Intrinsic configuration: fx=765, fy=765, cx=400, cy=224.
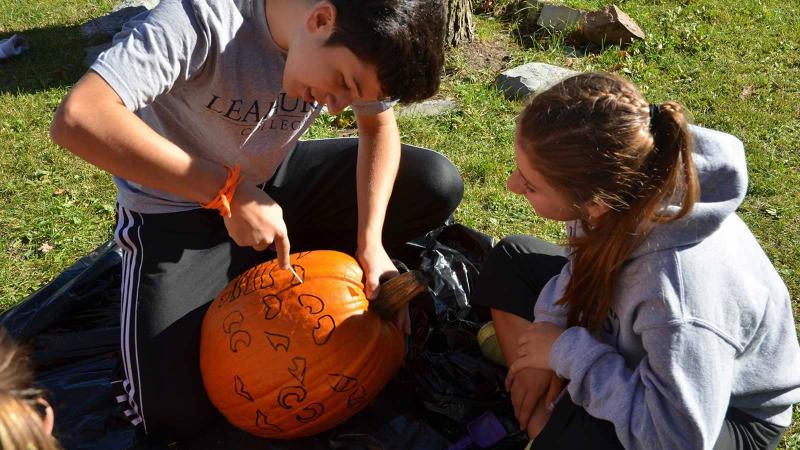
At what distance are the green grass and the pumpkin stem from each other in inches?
52.5

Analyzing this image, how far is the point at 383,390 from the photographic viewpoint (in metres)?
2.74

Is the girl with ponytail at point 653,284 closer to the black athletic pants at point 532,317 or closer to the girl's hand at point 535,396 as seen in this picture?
the black athletic pants at point 532,317

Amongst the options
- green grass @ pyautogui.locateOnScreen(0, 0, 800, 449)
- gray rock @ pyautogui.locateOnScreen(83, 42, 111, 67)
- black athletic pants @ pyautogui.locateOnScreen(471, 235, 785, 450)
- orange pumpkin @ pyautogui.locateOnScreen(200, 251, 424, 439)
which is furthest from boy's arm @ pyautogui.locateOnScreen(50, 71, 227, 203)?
gray rock @ pyautogui.locateOnScreen(83, 42, 111, 67)

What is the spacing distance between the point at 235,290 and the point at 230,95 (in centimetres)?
64

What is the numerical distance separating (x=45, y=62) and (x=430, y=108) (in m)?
2.90

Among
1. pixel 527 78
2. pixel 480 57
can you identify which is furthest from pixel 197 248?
pixel 480 57

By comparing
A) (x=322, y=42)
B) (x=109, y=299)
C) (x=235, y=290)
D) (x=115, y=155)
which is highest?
(x=322, y=42)

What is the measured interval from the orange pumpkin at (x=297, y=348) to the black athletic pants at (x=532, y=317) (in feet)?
1.06

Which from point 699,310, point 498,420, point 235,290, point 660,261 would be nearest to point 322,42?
point 235,290

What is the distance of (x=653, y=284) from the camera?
1871 mm

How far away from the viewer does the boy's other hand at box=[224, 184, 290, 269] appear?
2.17 metres

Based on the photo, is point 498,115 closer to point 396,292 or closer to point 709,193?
point 396,292

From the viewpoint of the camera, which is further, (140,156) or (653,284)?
(140,156)

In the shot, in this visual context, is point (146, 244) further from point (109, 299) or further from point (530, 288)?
point (530, 288)
